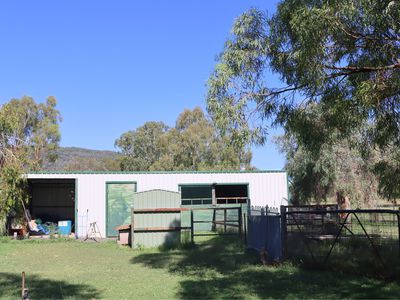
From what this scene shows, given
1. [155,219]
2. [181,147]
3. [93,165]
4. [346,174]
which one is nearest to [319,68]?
[155,219]

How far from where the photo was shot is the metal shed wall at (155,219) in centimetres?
1727

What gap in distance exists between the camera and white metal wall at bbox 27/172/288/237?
23422mm

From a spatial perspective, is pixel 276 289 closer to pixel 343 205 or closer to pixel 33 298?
pixel 33 298

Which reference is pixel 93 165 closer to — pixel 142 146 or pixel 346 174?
pixel 142 146

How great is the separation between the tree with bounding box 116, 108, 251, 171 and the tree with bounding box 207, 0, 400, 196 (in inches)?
1604

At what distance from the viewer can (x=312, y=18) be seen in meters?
7.88

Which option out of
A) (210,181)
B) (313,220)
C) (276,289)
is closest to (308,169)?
(210,181)

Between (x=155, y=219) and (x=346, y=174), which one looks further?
(x=346, y=174)

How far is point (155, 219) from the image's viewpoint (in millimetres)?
17609

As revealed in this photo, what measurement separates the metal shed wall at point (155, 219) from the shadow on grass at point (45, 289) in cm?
698

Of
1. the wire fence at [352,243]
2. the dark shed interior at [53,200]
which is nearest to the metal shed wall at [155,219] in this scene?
the wire fence at [352,243]

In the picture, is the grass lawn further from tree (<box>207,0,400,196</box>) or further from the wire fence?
tree (<box>207,0,400,196</box>)

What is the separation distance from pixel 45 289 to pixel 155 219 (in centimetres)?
870

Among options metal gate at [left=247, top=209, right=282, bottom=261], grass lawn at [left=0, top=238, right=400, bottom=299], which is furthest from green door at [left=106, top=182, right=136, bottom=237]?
metal gate at [left=247, top=209, right=282, bottom=261]
